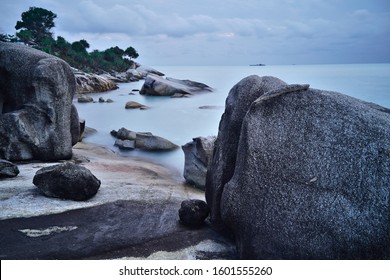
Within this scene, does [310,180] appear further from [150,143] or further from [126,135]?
[126,135]

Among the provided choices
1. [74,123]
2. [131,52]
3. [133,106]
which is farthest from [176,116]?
[131,52]

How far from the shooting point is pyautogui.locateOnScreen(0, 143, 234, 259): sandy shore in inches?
176

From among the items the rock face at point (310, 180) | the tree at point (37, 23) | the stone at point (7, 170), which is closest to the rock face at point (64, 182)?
the stone at point (7, 170)

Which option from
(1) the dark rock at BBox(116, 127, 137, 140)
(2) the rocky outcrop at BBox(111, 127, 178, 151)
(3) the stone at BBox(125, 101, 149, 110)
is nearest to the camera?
Answer: (2) the rocky outcrop at BBox(111, 127, 178, 151)

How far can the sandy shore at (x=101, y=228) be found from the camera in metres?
4.47

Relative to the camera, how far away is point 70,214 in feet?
18.2

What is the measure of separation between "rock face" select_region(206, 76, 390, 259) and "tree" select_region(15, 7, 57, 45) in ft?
144

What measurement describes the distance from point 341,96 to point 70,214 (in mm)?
4419

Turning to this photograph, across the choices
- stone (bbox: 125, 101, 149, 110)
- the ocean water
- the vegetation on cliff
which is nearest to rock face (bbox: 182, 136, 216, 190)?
the ocean water

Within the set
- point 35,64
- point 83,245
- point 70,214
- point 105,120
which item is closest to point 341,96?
point 83,245

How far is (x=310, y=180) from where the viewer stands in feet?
12.9

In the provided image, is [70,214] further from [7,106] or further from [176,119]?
[176,119]

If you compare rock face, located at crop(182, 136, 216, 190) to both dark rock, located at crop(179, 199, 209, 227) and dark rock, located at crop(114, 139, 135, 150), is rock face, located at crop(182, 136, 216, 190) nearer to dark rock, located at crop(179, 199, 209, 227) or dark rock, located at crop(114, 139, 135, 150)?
dark rock, located at crop(179, 199, 209, 227)

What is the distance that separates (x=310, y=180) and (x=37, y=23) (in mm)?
48730
